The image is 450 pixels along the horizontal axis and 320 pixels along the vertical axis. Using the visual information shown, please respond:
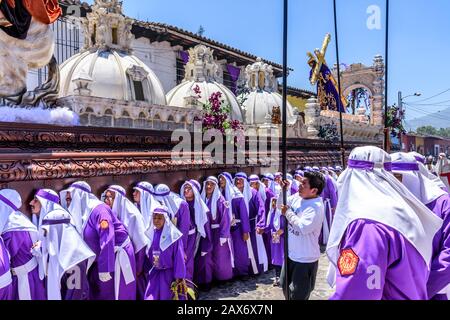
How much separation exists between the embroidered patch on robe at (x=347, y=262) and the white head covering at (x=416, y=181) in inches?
50.9

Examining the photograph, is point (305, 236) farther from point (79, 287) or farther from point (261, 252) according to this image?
point (261, 252)

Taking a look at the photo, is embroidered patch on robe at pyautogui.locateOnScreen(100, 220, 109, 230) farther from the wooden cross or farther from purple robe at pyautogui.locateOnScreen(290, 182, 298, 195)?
the wooden cross

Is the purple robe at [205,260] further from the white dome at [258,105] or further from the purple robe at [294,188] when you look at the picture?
the white dome at [258,105]

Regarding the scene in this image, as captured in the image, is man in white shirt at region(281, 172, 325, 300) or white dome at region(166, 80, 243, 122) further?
white dome at region(166, 80, 243, 122)

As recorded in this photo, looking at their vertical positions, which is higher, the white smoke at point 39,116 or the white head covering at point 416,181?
the white smoke at point 39,116

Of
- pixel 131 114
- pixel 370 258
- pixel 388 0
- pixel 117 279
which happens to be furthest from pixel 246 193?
pixel 131 114

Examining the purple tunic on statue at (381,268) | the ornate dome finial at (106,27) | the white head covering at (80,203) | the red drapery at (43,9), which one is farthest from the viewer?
the ornate dome finial at (106,27)

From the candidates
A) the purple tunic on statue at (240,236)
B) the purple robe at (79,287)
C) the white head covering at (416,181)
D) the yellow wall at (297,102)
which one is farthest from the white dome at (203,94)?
the white head covering at (416,181)

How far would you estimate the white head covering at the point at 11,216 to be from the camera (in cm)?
345

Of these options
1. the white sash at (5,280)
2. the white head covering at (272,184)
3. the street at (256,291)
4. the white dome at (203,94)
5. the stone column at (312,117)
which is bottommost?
the street at (256,291)

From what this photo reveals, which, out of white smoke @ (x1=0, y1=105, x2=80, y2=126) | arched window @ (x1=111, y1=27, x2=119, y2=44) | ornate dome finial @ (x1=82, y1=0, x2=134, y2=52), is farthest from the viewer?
arched window @ (x1=111, y1=27, x2=119, y2=44)

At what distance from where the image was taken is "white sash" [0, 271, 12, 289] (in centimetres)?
315

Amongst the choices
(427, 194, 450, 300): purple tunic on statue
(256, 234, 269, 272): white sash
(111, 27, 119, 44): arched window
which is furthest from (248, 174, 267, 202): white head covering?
(111, 27, 119, 44): arched window

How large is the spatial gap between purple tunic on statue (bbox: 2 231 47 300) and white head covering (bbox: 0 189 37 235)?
0.04 m
